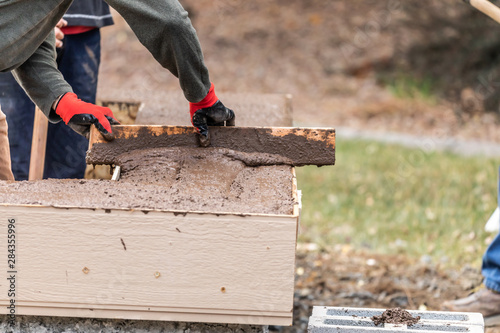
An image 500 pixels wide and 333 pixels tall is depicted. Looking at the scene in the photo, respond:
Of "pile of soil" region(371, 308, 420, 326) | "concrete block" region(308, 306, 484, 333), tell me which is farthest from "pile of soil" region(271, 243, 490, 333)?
"pile of soil" region(371, 308, 420, 326)

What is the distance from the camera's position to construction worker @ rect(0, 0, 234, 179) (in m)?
2.27

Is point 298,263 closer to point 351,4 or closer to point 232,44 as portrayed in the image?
point 232,44

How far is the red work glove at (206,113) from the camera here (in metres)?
2.61

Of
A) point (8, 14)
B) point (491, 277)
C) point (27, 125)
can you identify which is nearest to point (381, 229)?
point (491, 277)

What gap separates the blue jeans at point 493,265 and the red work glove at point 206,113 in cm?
169

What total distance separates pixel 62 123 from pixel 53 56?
1.04 meters

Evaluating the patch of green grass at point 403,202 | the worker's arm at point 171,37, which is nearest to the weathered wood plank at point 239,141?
the worker's arm at point 171,37

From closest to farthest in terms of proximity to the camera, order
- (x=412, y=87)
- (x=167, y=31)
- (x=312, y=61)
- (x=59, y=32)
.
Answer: (x=167, y=31)
(x=59, y=32)
(x=412, y=87)
(x=312, y=61)

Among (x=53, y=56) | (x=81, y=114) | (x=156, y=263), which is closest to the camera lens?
(x=156, y=263)

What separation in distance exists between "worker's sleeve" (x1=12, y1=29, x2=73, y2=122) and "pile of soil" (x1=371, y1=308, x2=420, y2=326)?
160cm

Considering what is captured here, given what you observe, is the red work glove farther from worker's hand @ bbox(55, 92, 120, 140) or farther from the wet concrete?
worker's hand @ bbox(55, 92, 120, 140)

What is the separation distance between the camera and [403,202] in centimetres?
560

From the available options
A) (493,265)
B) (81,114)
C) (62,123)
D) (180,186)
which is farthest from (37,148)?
(493,265)

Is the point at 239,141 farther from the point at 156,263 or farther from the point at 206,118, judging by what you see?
the point at 156,263
